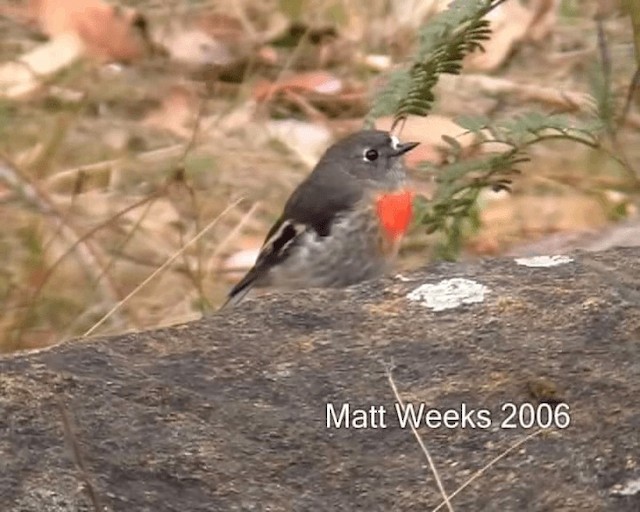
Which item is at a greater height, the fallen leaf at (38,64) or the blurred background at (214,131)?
the fallen leaf at (38,64)

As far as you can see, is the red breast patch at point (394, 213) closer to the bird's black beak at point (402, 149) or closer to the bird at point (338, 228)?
the bird at point (338, 228)

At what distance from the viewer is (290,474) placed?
2.21 m

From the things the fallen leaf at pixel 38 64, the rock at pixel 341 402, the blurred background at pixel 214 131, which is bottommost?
the blurred background at pixel 214 131

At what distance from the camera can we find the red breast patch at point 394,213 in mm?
4527

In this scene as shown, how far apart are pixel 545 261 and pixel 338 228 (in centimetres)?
160

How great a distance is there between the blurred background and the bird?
0.52ft

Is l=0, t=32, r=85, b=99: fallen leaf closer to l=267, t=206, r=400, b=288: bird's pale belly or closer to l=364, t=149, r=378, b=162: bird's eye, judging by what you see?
l=364, t=149, r=378, b=162: bird's eye

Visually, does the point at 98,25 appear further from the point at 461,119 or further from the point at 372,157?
the point at 461,119

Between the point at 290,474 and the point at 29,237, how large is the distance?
2840mm

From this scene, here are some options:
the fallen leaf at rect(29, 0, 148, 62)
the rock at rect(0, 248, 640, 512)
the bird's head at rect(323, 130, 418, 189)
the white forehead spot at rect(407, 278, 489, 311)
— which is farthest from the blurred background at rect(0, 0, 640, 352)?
the rock at rect(0, 248, 640, 512)

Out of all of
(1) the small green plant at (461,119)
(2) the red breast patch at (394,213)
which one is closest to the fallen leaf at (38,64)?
(2) the red breast patch at (394,213)

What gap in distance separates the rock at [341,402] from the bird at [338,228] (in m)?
1.58

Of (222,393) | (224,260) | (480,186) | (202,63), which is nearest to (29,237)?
(224,260)

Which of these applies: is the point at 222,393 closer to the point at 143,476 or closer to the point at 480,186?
the point at 143,476
